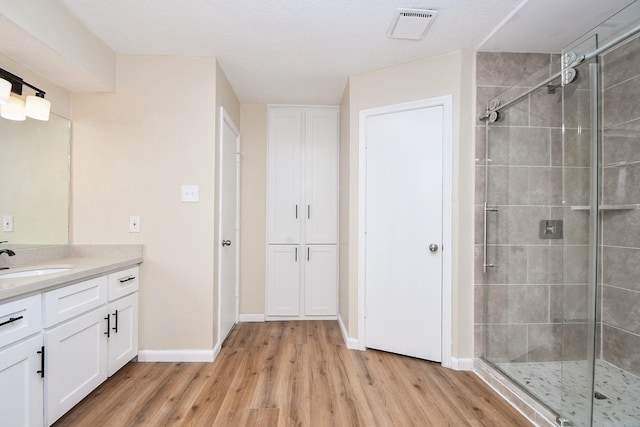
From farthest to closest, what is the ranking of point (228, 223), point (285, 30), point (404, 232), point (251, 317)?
point (251, 317) < point (228, 223) < point (404, 232) < point (285, 30)

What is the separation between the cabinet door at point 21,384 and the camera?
1.41 meters

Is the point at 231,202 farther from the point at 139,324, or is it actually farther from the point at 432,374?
the point at 432,374

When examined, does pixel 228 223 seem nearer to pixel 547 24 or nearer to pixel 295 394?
pixel 295 394

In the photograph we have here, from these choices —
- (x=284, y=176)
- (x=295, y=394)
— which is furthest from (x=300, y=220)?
(x=295, y=394)

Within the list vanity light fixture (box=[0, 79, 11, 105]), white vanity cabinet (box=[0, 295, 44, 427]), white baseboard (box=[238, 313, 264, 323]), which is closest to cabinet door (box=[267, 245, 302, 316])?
white baseboard (box=[238, 313, 264, 323])

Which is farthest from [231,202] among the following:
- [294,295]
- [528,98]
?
[528,98]

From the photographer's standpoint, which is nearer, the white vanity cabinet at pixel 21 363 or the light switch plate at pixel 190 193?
the white vanity cabinet at pixel 21 363

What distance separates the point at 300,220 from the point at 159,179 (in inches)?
63.0

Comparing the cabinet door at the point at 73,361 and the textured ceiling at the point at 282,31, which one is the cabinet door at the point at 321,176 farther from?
the cabinet door at the point at 73,361

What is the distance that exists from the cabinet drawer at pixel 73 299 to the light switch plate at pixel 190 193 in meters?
0.79

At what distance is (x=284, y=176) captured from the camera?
369cm

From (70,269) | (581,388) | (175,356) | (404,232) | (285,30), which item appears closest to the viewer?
(581,388)

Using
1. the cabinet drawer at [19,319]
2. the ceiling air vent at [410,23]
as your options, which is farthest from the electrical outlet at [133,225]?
the ceiling air vent at [410,23]

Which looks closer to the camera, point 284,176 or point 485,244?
point 485,244
